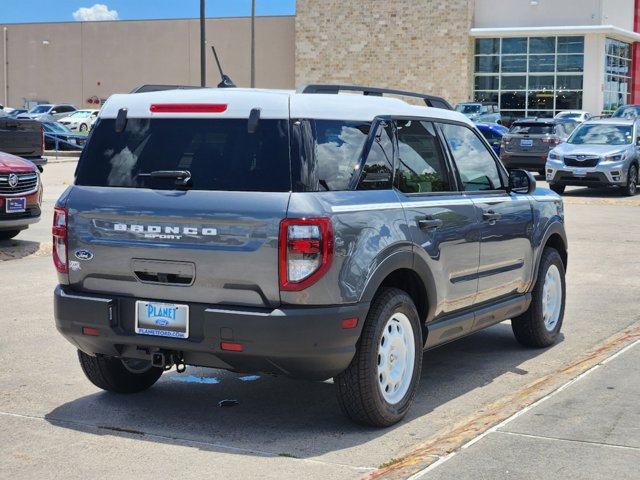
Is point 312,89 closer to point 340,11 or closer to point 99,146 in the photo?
point 99,146

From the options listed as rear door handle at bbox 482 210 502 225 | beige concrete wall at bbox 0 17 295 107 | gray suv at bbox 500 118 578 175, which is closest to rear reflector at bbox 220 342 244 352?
rear door handle at bbox 482 210 502 225

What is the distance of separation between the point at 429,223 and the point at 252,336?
1406 millimetres

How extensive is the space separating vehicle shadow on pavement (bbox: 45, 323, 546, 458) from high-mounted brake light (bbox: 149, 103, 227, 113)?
5.72ft

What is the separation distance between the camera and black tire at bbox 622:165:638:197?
964 inches

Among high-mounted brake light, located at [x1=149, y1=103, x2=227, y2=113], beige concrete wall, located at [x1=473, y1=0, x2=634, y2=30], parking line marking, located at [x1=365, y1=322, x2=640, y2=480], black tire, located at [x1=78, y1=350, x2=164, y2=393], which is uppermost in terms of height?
beige concrete wall, located at [x1=473, y1=0, x2=634, y2=30]

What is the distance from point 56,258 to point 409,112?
2269 mm

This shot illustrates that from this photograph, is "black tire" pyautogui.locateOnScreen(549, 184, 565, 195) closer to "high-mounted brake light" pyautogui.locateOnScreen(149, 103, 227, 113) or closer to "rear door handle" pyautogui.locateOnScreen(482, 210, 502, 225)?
"rear door handle" pyautogui.locateOnScreen(482, 210, 502, 225)

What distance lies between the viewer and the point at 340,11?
61.4 meters

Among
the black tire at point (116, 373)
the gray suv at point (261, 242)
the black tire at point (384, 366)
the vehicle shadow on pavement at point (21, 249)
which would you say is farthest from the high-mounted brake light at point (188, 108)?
the vehicle shadow on pavement at point (21, 249)

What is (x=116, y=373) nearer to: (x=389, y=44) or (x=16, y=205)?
(x=16, y=205)

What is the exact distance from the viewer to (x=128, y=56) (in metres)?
72.8

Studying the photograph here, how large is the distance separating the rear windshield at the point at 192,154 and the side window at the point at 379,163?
0.57 meters

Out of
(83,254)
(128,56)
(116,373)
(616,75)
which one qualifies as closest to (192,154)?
(83,254)

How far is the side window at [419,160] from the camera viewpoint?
20.7ft
